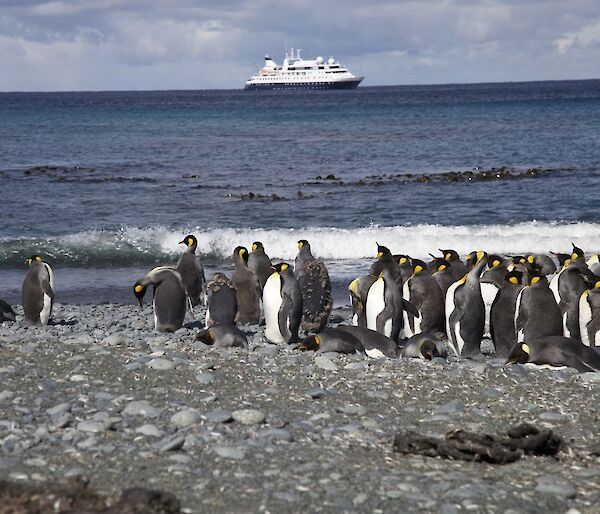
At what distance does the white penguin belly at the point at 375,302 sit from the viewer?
A: 31.8ft

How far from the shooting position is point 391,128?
55156mm

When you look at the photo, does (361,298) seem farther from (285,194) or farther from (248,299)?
(285,194)

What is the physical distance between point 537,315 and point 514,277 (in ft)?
2.85

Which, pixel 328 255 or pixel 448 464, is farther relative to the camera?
pixel 328 255

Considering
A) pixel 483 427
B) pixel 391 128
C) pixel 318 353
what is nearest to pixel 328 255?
pixel 318 353

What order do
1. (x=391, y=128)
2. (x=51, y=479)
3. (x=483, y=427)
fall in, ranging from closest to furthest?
1. (x=51, y=479)
2. (x=483, y=427)
3. (x=391, y=128)

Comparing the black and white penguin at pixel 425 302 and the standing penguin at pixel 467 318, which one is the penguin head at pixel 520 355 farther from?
the black and white penguin at pixel 425 302

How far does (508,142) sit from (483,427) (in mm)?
39412

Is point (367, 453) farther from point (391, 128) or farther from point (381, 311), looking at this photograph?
Answer: point (391, 128)

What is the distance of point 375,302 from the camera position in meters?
9.77

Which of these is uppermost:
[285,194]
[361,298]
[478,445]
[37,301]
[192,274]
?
[478,445]

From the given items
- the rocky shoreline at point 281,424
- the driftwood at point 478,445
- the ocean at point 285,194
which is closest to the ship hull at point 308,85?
the ocean at point 285,194

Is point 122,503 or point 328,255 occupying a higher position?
point 122,503

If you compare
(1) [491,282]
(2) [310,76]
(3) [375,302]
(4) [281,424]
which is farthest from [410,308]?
(2) [310,76]
